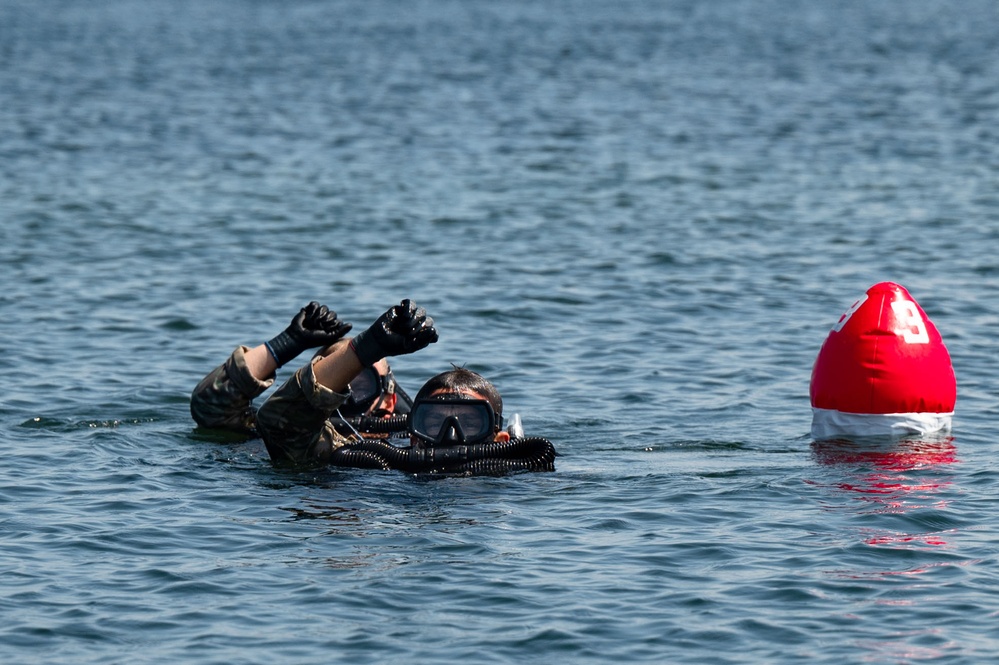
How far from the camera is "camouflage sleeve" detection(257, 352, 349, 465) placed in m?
10.5

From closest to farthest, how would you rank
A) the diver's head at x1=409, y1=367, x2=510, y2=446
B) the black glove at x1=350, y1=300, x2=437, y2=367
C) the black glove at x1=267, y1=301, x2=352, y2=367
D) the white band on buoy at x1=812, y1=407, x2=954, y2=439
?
the black glove at x1=350, y1=300, x2=437, y2=367, the diver's head at x1=409, y1=367, x2=510, y2=446, the black glove at x1=267, y1=301, x2=352, y2=367, the white band on buoy at x1=812, y1=407, x2=954, y2=439

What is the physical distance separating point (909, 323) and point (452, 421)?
3.91 meters

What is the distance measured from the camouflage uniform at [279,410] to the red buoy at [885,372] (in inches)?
158

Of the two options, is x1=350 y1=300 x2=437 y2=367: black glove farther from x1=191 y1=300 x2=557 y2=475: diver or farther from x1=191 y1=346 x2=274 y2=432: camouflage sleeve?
x1=191 y1=346 x2=274 y2=432: camouflage sleeve

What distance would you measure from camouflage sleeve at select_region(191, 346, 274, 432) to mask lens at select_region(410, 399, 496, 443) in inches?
58.4

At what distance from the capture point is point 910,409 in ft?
39.5

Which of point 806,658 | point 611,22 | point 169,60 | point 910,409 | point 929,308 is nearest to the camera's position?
point 806,658

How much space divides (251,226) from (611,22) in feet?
175

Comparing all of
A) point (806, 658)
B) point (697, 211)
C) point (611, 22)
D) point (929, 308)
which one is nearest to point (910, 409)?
point (806, 658)

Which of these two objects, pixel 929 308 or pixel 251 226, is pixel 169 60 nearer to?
pixel 251 226

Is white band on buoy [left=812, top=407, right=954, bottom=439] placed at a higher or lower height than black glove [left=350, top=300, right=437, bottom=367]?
lower

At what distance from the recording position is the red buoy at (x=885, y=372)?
11953mm

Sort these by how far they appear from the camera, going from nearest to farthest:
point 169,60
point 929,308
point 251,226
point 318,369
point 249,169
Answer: point 318,369 → point 929,308 → point 251,226 → point 249,169 → point 169,60

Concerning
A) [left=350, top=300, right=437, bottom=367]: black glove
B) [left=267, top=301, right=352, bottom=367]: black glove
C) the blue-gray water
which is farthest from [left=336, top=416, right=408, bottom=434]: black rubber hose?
[left=350, top=300, right=437, bottom=367]: black glove
